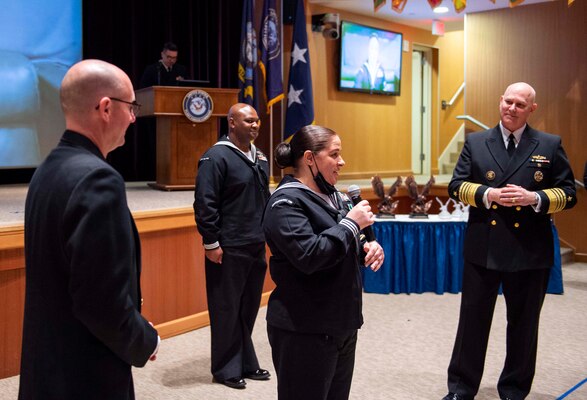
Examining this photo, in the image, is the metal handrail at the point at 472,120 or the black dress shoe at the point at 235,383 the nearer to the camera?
the black dress shoe at the point at 235,383

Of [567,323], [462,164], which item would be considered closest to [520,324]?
[462,164]

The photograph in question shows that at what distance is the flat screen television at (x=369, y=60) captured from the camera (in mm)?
9000

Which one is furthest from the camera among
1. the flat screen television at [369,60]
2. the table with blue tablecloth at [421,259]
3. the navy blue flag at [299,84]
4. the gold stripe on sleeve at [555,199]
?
the flat screen television at [369,60]

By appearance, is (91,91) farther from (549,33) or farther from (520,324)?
(549,33)

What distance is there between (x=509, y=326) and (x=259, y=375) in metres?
1.37

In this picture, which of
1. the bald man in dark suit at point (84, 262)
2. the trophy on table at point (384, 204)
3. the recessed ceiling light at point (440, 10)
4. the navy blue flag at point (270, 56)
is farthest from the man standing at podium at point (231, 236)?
the recessed ceiling light at point (440, 10)

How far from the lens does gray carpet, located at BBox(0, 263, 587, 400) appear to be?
3477 mm

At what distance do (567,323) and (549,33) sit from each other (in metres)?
4.27

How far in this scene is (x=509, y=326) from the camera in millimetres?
3199

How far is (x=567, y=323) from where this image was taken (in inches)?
191

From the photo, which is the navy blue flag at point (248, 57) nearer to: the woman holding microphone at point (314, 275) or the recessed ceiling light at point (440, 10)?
the recessed ceiling light at point (440, 10)

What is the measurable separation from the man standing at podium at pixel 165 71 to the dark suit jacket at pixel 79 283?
17.8 ft

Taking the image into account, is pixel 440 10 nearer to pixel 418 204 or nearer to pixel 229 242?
pixel 418 204

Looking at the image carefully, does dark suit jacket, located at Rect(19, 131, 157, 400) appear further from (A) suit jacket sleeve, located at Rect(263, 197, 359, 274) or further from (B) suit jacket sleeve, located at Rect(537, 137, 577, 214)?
(B) suit jacket sleeve, located at Rect(537, 137, 577, 214)
